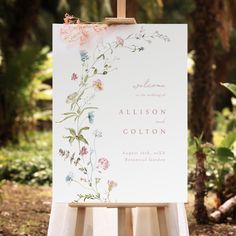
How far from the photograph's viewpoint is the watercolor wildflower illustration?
14.1ft

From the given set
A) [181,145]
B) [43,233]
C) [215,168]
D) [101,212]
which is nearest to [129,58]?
[181,145]

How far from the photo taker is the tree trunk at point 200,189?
5.86m

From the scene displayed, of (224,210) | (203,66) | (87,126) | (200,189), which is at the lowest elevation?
(224,210)

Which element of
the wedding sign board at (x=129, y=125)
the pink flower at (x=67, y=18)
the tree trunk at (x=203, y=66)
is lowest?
the wedding sign board at (x=129, y=125)

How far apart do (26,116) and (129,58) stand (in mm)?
7708

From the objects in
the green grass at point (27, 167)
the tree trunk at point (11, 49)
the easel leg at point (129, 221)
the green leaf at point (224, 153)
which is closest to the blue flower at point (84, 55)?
the easel leg at point (129, 221)

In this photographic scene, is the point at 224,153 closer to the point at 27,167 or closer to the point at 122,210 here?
the point at 122,210

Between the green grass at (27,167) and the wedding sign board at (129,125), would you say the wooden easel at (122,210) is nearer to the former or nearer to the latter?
the wedding sign board at (129,125)

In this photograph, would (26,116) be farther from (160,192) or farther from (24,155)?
(160,192)

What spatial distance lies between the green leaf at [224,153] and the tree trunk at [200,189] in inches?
13.0

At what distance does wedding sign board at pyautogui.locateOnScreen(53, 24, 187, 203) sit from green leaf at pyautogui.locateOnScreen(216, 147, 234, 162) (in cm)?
193

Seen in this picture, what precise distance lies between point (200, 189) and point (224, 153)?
48 cm

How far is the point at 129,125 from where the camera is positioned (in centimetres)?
431

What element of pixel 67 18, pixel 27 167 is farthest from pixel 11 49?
pixel 67 18
